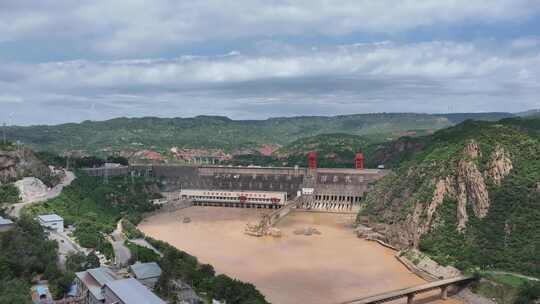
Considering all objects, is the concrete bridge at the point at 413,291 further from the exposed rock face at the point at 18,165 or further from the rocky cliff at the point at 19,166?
the exposed rock face at the point at 18,165

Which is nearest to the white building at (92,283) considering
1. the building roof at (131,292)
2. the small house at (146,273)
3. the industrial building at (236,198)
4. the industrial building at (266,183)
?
the building roof at (131,292)

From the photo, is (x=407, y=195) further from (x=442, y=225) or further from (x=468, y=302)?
(x=468, y=302)

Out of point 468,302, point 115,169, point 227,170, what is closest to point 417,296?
point 468,302

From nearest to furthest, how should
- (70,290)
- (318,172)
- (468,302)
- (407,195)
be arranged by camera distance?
(70,290), (468,302), (407,195), (318,172)

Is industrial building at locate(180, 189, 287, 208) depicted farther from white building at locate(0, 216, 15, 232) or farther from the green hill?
white building at locate(0, 216, 15, 232)

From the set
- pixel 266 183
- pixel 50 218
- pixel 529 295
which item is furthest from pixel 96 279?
pixel 266 183

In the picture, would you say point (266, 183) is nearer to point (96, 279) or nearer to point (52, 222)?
point (52, 222)
